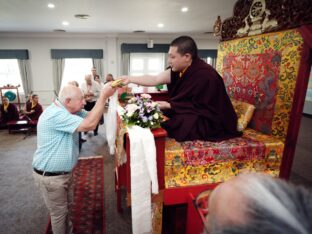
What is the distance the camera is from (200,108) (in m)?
2.01

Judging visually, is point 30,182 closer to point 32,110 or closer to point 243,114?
point 243,114

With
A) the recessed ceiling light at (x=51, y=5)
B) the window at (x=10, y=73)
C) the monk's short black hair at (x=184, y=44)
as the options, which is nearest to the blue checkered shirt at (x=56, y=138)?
the monk's short black hair at (x=184, y=44)

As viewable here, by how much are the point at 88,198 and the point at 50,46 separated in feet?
24.6

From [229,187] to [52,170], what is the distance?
1.51 meters

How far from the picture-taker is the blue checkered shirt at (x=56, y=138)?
1561 millimetres

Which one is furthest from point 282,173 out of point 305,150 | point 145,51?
point 145,51

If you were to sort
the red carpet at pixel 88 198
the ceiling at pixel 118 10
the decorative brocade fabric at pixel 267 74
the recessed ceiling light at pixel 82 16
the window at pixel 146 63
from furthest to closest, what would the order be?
the window at pixel 146 63 < the recessed ceiling light at pixel 82 16 < the ceiling at pixel 118 10 < the red carpet at pixel 88 198 < the decorative brocade fabric at pixel 267 74

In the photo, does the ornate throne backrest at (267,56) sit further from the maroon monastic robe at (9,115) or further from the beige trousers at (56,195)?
the maroon monastic robe at (9,115)

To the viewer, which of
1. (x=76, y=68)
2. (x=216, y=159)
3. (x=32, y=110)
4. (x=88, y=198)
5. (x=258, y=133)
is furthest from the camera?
(x=76, y=68)

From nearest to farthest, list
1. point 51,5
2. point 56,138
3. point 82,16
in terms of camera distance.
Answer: point 56,138
point 51,5
point 82,16

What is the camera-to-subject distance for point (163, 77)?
2.39 metres

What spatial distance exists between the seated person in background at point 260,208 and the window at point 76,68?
29.7 feet

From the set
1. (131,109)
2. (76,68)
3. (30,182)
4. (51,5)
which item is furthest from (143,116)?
(76,68)

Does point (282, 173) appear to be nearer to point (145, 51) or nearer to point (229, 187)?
point (229, 187)
